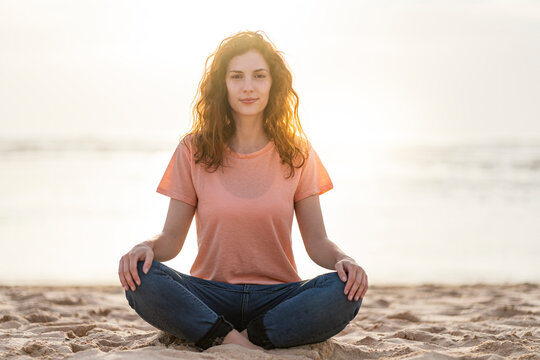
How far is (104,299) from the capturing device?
4.90m

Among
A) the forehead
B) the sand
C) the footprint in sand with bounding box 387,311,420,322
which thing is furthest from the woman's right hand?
the footprint in sand with bounding box 387,311,420,322

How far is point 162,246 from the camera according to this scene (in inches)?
120

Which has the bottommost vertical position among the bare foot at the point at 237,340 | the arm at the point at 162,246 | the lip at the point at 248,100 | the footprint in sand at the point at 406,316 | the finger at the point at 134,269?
the footprint in sand at the point at 406,316

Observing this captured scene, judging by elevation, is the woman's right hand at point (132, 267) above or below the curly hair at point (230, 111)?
below

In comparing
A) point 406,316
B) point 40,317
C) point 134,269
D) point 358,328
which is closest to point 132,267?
point 134,269

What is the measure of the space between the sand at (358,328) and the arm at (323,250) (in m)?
0.38

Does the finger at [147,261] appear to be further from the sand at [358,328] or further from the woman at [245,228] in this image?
the sand at [358,328]

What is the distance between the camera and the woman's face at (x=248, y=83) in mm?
3197

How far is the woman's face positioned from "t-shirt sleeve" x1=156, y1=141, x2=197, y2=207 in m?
0.36

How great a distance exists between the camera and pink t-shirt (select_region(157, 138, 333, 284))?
308cm

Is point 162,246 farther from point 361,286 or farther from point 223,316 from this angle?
point 361,286

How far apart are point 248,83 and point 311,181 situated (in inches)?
23.4

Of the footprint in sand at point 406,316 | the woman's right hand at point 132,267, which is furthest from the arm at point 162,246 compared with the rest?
the footprint in sand at point 406,316

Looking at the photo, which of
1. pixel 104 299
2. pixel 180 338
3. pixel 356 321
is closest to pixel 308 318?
pixel 180 338
